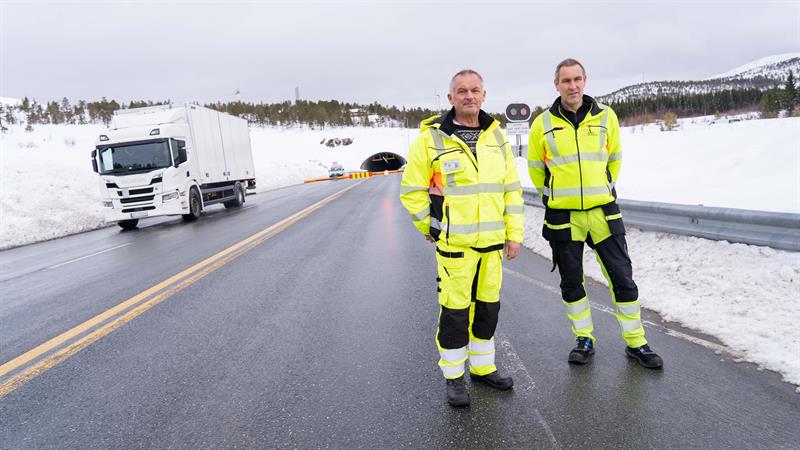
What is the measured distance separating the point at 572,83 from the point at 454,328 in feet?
6.87

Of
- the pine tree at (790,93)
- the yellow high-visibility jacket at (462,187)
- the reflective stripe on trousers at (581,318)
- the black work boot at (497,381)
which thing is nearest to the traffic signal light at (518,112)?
the reflective stripe on trousers at (581,318)

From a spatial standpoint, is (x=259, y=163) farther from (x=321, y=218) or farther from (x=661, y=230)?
(x=661, y=230)

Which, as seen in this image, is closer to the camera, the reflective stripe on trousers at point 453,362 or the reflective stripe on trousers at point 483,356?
the reflective stripe on trousers at point 453,362

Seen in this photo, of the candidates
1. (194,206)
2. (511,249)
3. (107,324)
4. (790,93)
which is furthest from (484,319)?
(790,93)

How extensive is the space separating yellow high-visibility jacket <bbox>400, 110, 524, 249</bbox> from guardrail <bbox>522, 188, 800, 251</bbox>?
9.79ft

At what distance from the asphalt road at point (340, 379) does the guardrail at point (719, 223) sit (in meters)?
1.35

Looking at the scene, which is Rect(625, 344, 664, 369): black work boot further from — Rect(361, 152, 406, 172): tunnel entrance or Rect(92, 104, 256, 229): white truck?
Rect(361, 152, 406, 172): tunnel entrance

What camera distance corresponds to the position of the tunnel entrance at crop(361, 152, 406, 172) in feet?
220

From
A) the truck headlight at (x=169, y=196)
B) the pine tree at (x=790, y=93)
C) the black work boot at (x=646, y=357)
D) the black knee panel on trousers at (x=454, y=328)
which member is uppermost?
the pine tree at (x=790, y=93)

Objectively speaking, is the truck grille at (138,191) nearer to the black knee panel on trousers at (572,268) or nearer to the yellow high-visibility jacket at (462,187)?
the yellow high-visibility jacket at (462,187)

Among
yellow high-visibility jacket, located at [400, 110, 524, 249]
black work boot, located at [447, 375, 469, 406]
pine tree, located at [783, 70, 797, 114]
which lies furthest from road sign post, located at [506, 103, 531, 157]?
pine tree, located at [783, 70, 797, 114]

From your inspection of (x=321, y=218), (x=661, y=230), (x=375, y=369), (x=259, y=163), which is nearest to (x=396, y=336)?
(x=375, y=369)

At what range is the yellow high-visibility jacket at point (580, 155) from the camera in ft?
12.0

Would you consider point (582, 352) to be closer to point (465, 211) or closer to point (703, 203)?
point (465, 211)
